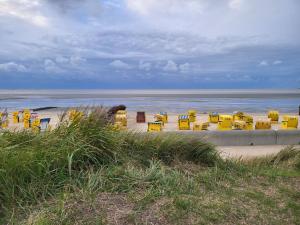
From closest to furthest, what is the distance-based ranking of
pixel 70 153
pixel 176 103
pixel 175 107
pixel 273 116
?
1. pixel 70 153
2. pixel 273 116
3. pixel 175 107
4. pixel 176 103

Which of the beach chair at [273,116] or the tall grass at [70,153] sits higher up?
the tall grass at [70,153]

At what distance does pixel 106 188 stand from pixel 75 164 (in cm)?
58

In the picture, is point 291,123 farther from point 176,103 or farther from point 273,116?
point 176,103

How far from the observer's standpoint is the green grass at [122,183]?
158 inches

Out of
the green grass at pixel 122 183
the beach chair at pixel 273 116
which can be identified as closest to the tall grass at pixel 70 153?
the green grass at pixel 122 183

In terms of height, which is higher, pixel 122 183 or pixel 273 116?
pixel 122 183

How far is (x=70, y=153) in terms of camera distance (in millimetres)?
4844

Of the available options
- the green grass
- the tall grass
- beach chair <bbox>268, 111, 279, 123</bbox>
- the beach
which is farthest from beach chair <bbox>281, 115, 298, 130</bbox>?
the tall grass

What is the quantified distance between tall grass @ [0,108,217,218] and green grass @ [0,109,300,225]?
0.01m

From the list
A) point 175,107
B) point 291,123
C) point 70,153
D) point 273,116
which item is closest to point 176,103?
point 175,107

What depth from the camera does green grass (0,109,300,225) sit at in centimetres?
402

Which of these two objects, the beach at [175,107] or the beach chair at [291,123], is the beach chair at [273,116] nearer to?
the beach at [175,107]

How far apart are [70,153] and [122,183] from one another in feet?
2.55

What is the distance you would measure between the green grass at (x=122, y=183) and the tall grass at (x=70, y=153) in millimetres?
11
